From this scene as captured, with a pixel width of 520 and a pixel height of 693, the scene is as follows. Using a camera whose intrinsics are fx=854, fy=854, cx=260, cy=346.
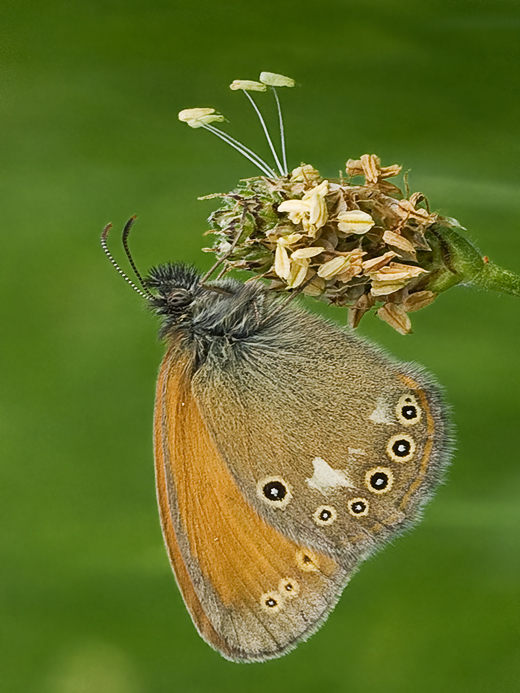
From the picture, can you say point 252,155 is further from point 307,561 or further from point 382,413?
point 307,561

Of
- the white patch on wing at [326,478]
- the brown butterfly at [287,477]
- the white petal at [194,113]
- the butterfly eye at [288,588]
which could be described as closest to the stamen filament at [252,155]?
the white petal at [194,113]

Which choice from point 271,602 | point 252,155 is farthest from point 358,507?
point 252,155

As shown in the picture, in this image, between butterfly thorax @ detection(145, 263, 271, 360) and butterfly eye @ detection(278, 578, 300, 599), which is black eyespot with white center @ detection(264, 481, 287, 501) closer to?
butterfly eye @ detection(278, 578, 300, 599)

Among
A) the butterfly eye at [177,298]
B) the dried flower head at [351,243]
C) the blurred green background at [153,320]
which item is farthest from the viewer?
the blurred green background at [153,320]

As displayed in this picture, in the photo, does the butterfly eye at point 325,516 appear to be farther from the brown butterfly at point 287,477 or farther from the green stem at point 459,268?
the green stem at point 459,268

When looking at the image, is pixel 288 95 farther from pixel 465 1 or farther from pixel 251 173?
pixel 465 1

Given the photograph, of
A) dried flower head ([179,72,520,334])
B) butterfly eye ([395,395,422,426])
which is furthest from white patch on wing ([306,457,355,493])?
dried flower head ([179,72,520,334])
